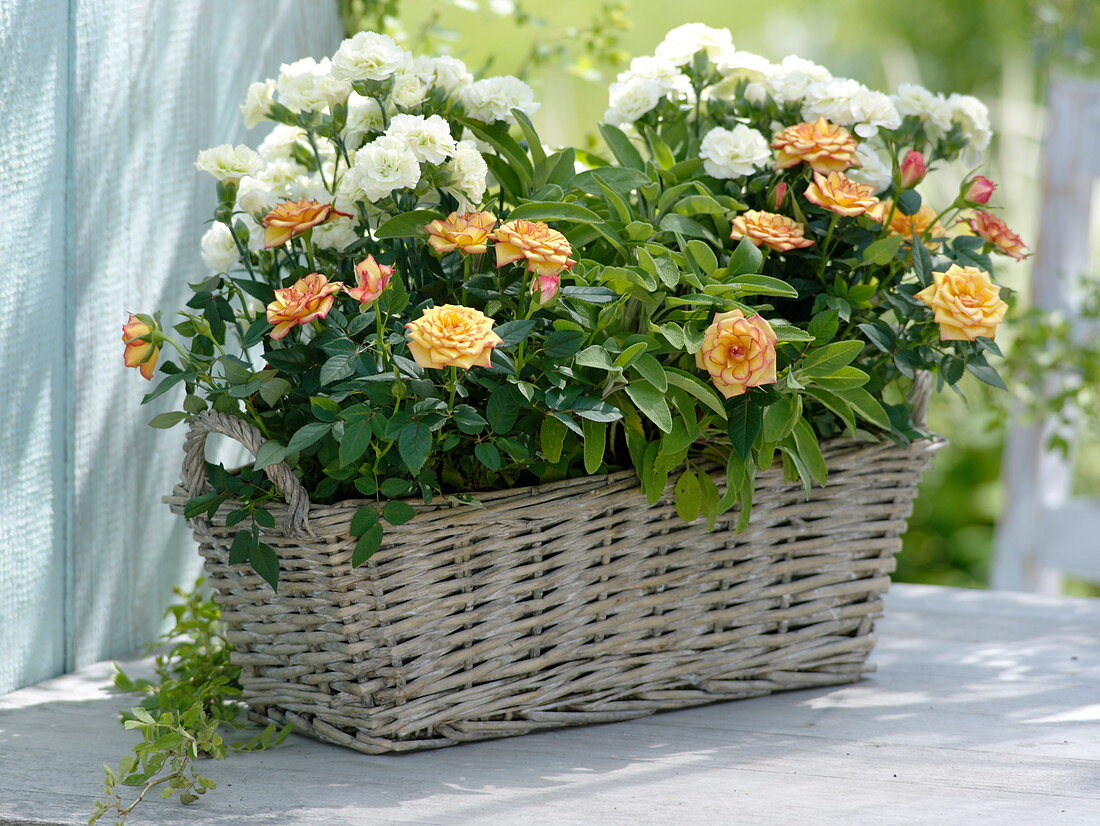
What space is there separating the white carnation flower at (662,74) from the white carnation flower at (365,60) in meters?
0.24

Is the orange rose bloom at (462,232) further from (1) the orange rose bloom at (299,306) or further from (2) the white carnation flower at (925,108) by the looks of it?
(2) the white carnation flower at (925,108)

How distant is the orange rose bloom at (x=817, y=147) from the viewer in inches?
33.6

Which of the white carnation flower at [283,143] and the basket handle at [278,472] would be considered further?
the white carnation flower at [283,143]

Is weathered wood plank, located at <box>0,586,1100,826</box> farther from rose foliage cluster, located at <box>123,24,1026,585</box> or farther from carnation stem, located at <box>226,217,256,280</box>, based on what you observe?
carnation stem, located at <box>226,217,256,280</box>

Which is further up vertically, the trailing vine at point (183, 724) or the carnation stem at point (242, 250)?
the carnation stem at point (242, 250)

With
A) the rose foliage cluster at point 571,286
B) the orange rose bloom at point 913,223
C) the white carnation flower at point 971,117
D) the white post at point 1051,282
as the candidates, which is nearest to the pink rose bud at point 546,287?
the rose foliage cluster at point 571,286

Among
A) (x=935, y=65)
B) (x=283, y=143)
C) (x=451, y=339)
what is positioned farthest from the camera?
(x=935, y=65)

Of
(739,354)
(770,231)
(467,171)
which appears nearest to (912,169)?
(770,231)

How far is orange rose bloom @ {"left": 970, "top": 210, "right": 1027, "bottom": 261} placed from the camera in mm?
901

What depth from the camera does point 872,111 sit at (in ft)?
2.95

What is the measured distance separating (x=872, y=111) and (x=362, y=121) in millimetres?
430

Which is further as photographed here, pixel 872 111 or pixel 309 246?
pixel 872 111

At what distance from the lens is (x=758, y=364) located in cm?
73

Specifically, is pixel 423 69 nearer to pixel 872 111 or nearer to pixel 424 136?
pixel 424 136
